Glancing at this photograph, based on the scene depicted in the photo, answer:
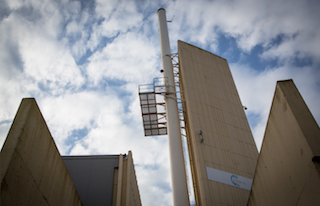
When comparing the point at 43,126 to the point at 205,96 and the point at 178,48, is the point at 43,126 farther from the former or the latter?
the point at 178,48

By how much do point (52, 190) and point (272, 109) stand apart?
25.5 feet

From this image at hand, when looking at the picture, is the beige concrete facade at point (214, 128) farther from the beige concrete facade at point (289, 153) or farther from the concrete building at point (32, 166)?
the concrete building at point (32, 166)

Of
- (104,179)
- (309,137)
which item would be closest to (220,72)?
(104,179)

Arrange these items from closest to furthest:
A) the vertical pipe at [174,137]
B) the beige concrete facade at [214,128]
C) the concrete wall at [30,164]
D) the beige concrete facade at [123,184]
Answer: the concrete wall at [30,164] < the beige concrete facade at [123,184] < the beige concrete facade at [214,128] < the vertical pipe at [174,137]

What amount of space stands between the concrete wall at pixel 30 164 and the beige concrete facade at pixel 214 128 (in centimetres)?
908

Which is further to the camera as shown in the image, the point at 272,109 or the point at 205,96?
the point at 205,96

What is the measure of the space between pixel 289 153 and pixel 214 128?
36.3 ft

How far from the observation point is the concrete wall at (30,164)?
5.90m

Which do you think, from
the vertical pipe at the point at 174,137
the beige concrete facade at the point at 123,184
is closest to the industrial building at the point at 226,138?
the vertical pipe at the point at 174,137

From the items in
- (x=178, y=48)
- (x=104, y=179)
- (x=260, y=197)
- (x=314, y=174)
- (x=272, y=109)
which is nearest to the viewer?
(x=314, y=174)

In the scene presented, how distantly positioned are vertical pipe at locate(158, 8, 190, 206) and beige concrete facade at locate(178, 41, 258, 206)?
1.00m

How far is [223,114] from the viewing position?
766 inches

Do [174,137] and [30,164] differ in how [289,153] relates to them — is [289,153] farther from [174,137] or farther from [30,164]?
[174,137]

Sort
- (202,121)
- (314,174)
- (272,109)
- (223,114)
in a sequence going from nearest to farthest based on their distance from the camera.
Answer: (314,174)
(272,109)
(202,121)
(223,114)
